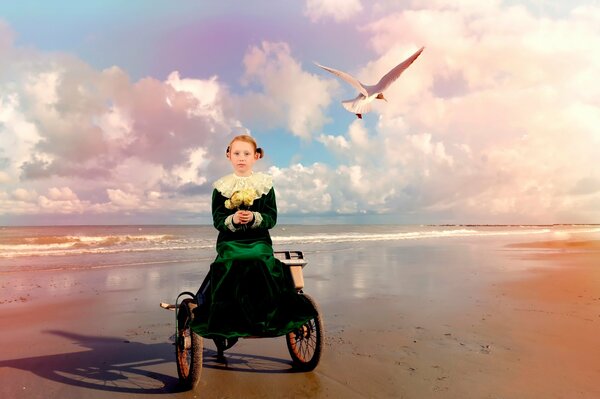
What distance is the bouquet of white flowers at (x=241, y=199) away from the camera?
3797mm

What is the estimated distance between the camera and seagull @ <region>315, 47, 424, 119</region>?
23.1ft

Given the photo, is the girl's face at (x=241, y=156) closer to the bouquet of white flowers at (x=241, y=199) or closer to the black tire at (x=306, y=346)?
the bouquet of white flowers at (x=241, y=199)

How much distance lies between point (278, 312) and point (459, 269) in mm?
10603

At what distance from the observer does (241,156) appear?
401cm

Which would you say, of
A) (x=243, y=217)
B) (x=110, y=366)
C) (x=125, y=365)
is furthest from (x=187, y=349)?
(x=243, y=217)

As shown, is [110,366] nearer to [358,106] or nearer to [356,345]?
[356,345]

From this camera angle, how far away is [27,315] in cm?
739

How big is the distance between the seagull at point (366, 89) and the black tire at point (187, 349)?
421 centimetres

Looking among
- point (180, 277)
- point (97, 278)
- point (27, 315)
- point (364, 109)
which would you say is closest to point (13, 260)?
point (97, 278)

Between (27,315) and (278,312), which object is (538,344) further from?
(27,315)

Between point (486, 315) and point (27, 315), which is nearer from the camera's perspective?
point (486, 315)

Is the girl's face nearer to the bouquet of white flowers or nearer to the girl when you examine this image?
the girl

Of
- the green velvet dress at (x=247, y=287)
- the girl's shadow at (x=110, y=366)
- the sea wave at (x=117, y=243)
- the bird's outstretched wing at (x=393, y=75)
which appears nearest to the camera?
the green velvet dress at (x=247, y=287)

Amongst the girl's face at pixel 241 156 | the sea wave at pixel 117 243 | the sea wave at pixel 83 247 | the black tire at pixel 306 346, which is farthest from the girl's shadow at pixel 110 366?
the sea wave at pixel 83 247
